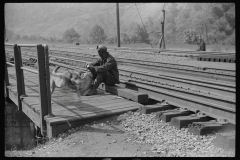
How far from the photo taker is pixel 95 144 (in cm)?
435

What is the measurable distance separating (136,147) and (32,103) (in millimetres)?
2878

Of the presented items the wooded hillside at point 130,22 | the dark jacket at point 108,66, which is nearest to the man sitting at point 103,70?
the dark jacket at point 108,66

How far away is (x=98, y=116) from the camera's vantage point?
5.16 m

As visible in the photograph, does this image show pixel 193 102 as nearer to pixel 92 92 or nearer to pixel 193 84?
pixel 193 84

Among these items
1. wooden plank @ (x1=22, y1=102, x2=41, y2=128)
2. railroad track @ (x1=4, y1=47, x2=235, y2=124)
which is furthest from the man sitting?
wooden plank @ (x1=22, y1=102, x2=41, y2=128)

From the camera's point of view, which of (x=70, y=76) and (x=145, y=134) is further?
(x=70, y=76)

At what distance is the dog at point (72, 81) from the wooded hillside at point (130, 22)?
620cm

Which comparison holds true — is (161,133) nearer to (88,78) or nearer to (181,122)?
(181,122)

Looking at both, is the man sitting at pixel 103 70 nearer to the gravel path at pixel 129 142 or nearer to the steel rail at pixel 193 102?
the steel rail at pixel 193 102

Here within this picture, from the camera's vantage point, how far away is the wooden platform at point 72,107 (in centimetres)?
484

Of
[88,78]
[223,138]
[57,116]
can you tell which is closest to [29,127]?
[88,78]

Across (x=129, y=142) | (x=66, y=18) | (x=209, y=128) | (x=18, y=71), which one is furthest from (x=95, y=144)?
(x=66, y=18)

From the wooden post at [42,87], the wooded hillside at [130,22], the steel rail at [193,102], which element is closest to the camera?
the steel rail at [193,102]

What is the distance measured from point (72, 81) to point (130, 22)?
82172mm
